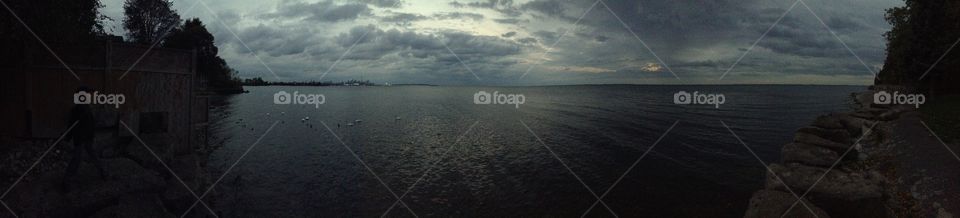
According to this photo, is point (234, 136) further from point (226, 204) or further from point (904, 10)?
point (904, 10)

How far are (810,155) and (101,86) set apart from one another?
27660 millimetres

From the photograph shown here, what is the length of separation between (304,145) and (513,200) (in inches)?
738

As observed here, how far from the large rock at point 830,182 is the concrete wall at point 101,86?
22.8 m

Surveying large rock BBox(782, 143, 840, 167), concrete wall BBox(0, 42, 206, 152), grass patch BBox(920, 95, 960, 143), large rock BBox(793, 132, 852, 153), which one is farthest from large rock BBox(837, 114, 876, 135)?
concrete wall BBox(0, 42, 206, 152)

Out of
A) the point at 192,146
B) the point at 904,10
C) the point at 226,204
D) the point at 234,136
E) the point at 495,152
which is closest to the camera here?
the point at 226,204

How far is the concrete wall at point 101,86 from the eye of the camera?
1516 centimetres

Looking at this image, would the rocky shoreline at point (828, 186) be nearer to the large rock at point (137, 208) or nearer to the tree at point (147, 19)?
the large rock at point (137, 208)

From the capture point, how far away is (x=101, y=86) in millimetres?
16234

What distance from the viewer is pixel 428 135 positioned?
35438mm

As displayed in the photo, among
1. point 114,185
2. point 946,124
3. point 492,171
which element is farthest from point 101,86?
point 946,124

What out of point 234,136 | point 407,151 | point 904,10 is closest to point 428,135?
point 407,151

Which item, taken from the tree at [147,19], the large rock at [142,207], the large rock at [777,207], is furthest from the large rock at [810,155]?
the tree at [147,19]

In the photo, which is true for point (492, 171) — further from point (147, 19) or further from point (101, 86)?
point (147, 19)

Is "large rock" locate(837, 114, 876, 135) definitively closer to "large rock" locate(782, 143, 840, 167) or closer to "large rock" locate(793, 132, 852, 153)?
"large rock" locate(793, 132, 852, 153)
